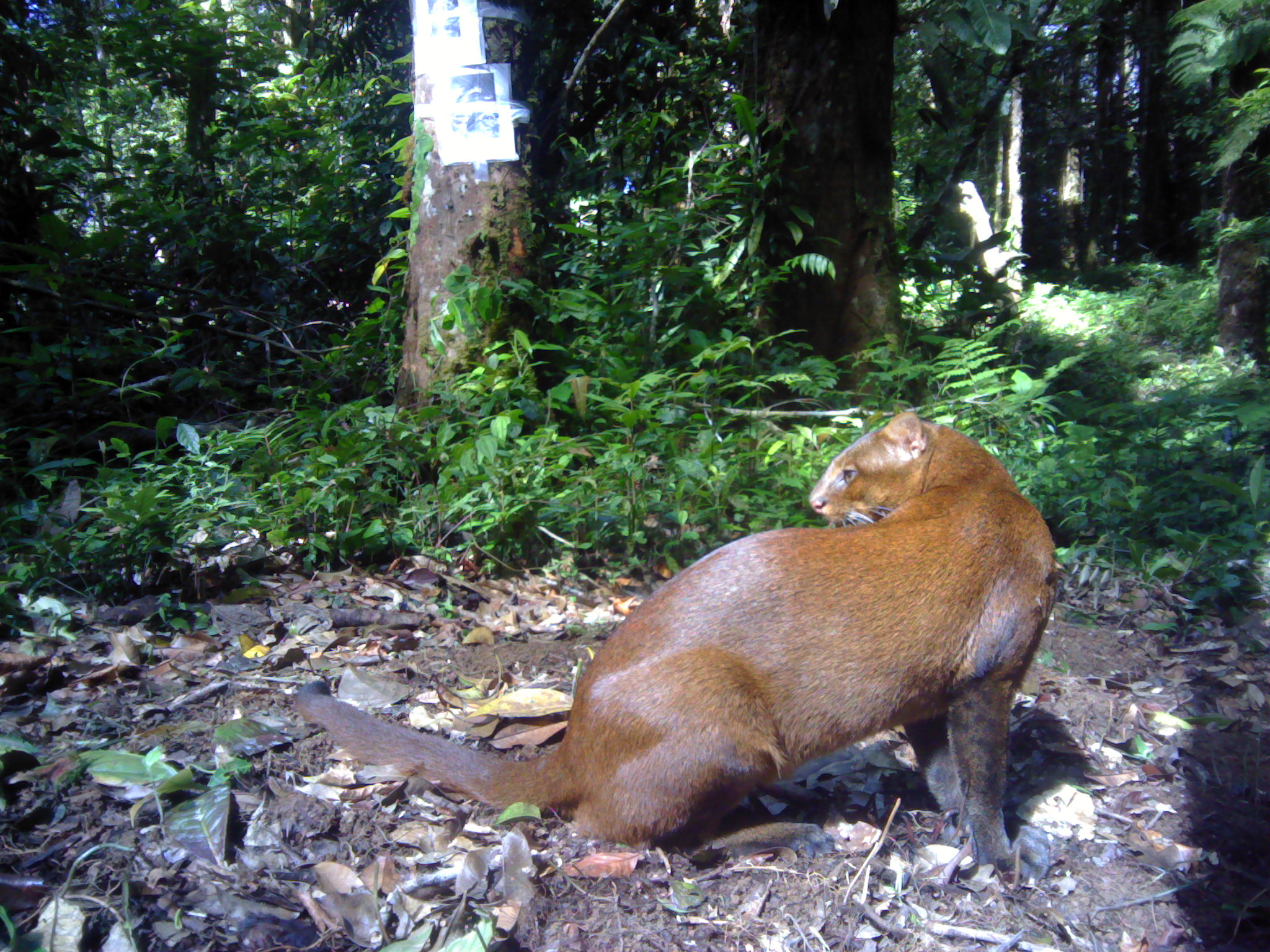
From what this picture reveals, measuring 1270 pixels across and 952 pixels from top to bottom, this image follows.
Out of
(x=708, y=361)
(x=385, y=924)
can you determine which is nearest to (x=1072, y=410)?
(x=708, y=361)

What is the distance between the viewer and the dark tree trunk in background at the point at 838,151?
6059mm

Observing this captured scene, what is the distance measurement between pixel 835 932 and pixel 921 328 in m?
5.58

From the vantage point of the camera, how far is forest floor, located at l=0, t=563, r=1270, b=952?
2055 millimetres

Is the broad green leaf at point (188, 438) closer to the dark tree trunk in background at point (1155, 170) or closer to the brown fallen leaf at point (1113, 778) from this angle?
the brown fallen leaf at point (1113, 778)

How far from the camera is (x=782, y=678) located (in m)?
2.52

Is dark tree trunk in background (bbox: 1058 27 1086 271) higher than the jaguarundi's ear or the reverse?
higher

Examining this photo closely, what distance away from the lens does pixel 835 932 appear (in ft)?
7.49

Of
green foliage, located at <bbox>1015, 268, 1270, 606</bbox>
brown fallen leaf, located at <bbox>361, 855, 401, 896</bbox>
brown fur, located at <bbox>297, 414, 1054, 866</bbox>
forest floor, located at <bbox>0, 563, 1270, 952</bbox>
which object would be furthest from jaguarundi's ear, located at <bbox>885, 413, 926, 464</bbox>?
brown fallen leaf, located at <bbox>361, 855, 401, 896</bbox>

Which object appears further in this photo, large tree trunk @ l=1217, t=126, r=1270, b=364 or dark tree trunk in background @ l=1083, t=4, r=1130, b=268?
dark tree trunk in background @ l=1083, t=4, r=1130, b=268

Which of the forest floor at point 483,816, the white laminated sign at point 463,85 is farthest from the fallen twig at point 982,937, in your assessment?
the white laminated sign at point 463,85

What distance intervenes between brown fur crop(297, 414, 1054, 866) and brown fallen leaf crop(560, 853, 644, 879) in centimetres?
6

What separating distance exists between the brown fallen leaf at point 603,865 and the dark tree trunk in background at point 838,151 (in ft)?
15.0

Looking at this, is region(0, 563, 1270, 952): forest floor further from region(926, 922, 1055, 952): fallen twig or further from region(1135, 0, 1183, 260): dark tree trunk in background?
region(1135, 0, 1183, 260): dark tree trunk in background

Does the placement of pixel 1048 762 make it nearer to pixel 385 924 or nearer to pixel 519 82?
pixel 385 924
